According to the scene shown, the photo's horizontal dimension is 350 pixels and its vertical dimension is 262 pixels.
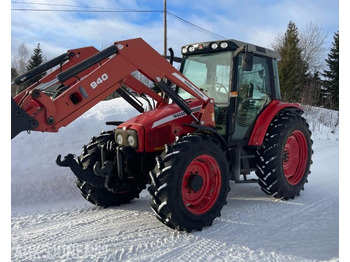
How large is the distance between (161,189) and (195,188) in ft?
1.71

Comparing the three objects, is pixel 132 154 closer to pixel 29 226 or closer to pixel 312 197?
pixel 29 226

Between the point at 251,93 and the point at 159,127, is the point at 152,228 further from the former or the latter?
the point at 251,93

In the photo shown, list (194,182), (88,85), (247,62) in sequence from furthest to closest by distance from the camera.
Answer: (247,62) < (194,182) < (88,85)

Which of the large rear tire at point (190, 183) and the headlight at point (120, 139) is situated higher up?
the headlight at point (120, 139)

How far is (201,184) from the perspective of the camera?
382 centimetres

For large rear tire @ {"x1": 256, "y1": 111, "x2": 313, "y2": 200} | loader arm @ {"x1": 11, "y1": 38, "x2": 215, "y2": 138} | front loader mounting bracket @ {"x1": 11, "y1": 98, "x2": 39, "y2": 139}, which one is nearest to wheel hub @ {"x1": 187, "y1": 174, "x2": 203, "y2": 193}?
loader arm @ {"x1": 11, "y1": 38, "x2": 215, "y2": 138}

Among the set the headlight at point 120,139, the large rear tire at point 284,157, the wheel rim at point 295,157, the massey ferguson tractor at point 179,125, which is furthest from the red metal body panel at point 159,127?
the wheel rim at point 295,157

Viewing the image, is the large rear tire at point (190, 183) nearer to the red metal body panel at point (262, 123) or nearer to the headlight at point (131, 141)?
the headlight at point (131, 141)

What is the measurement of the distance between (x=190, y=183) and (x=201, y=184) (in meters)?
0.15

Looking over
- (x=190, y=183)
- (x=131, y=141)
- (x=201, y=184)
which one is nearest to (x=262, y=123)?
(x=201, y=184)

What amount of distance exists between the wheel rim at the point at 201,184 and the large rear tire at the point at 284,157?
1.21 meters

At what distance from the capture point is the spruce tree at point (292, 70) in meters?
23.1

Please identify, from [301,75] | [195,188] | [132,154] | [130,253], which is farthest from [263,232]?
[301,75]

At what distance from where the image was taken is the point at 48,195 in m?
5.48
